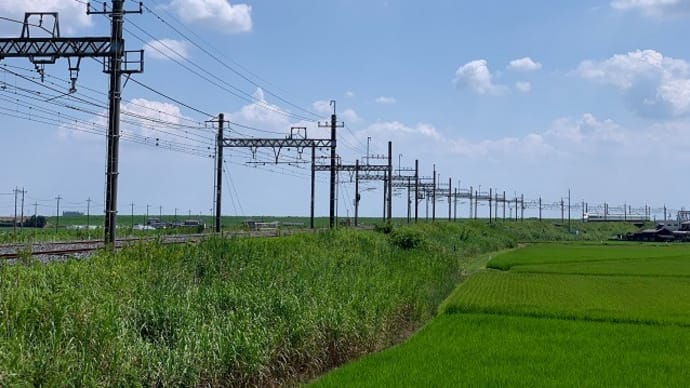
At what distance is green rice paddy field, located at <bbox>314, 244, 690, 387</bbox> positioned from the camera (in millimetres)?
12758

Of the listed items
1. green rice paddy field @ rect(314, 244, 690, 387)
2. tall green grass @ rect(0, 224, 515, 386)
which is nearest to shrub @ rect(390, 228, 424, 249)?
green rice paddy field @ rect(314, 244, 690, 387)

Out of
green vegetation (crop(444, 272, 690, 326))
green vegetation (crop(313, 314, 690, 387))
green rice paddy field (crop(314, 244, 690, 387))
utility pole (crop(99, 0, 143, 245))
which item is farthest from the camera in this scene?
green vegetation (crop(444, 272, 690, 326))

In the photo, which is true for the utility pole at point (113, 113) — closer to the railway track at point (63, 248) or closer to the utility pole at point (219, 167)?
the railway track at point (63, 248)

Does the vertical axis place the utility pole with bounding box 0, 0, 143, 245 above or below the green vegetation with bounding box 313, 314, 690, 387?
above

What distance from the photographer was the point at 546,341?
17.0m

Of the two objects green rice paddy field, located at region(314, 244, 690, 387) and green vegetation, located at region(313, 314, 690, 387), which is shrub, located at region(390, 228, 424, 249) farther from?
green vegetation, located at region(313, 314, 690, 387)

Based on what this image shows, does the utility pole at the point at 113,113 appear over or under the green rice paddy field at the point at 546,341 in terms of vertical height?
over

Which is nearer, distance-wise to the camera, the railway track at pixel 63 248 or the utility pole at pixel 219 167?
the railway track at pixel 63 248

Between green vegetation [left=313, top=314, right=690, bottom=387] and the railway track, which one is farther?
the railway track

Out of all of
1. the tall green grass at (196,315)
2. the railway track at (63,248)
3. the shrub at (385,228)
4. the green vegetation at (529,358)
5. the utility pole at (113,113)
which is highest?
the utility pole at (113,113)

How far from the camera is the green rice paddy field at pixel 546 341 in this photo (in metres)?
12.8

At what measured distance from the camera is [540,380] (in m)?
12.6

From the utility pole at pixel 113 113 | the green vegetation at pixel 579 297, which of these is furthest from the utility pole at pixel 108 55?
the green vegetation at pixel 579 297

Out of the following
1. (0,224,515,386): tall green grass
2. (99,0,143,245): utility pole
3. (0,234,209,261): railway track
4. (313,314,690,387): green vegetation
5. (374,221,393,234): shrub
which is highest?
(99,0,143,245): utility pole
